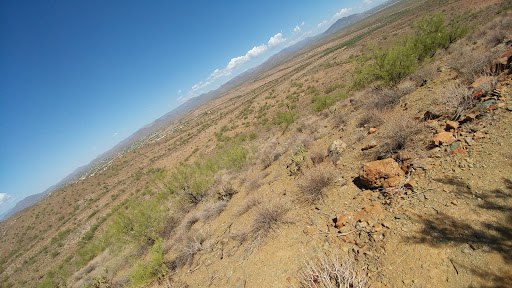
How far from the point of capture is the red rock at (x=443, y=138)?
11.9ft

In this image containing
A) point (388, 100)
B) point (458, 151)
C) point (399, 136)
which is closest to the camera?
point (458, 151)

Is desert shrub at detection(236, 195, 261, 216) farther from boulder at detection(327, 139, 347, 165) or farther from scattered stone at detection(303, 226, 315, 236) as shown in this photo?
boulder at detection(327, 139, 347, 165)

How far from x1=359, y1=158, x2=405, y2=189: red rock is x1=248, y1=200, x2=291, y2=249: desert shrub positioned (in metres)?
1.80

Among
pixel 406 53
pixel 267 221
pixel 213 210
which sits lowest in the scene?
pixel 213 210

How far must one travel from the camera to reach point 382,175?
362cm

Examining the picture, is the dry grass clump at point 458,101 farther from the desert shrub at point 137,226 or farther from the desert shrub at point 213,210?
the desert shrub at point 137,226

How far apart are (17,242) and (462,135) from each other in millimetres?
46028

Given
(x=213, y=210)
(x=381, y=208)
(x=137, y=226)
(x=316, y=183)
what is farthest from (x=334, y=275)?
(x=137, y=226)

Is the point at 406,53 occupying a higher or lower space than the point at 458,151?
higher

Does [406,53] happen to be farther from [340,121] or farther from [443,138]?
[443,138]

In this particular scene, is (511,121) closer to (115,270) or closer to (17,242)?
(115,270)

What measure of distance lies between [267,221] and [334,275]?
1931mm

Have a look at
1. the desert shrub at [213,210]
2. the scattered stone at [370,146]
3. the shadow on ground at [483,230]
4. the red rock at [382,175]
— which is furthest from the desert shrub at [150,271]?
the scattered stone at [370,146]

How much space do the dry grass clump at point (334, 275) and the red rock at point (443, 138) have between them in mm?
2799
